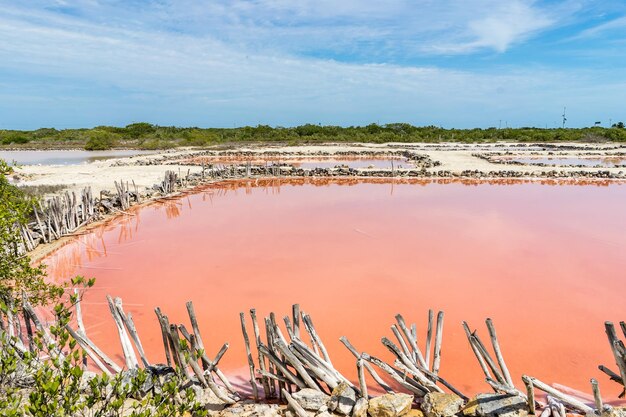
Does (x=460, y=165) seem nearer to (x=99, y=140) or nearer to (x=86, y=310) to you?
(x=86, y=310)

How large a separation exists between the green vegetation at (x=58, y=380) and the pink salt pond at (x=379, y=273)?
42.6 inches

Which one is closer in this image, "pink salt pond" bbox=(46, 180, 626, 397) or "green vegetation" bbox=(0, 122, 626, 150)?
"pink salt pond" bbox=(46, 180, 626, 397)

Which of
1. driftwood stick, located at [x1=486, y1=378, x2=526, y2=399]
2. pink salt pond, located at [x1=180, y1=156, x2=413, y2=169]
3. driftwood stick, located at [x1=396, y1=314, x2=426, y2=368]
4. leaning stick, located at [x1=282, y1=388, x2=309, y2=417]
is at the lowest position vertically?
leaning stick, located at [x1=282, y1=388, x2=309, y2=417]

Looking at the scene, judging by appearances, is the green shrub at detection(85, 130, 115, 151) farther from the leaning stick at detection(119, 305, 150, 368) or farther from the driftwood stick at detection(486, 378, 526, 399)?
the driftwood stick at detection(486, 378, 526, 399)

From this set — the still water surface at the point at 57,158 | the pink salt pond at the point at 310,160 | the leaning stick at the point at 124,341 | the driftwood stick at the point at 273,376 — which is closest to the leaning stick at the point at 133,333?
the leaning stick at the point at 124,341

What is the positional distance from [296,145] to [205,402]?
125ft

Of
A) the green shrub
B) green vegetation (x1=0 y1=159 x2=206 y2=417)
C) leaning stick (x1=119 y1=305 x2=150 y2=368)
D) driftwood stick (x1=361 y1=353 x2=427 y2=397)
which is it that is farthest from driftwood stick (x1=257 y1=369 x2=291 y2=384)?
the green shrub

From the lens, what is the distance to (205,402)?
379 centimetres

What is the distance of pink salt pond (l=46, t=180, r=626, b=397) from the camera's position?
200 inches

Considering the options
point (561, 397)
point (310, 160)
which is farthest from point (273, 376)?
point (310, 160)

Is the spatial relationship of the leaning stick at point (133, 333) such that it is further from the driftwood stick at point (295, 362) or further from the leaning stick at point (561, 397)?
the leaning stick at point (561, 397)

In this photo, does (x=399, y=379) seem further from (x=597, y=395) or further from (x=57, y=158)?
(x=57, y=158)

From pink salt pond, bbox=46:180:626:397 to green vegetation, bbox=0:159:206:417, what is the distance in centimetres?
108

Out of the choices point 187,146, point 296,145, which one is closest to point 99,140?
point 187,146
